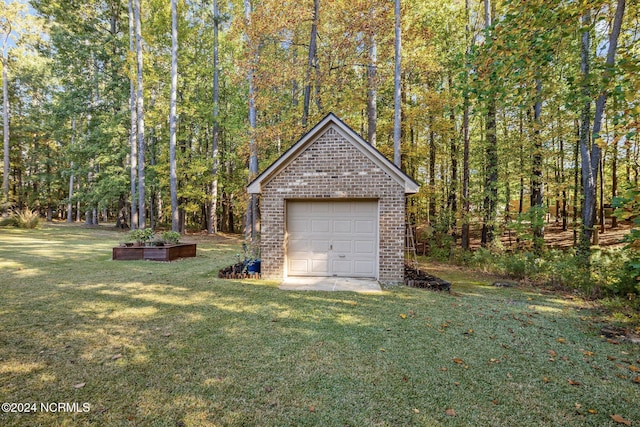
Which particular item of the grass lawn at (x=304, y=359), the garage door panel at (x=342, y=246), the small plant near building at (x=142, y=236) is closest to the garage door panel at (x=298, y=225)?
the garage door panel at (x=342, y=246)

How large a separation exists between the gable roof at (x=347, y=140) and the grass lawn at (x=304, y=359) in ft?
9.54

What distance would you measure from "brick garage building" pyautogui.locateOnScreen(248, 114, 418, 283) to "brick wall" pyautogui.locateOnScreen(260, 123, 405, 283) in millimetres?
25

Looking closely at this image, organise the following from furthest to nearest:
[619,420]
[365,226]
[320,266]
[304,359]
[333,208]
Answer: [320,266] → [333,208] → [365,226] → [304,359] → [619,420]

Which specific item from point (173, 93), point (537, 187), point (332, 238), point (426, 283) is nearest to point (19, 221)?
point (173, 93)

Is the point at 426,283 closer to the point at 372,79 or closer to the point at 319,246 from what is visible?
A: the point at 319,246

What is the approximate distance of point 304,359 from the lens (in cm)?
380

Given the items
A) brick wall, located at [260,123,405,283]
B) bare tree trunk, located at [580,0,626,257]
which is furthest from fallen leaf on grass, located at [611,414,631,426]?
bare tree trunk, located at [580,0,626,257]

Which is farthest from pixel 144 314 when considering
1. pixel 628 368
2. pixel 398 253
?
pixel 628 368

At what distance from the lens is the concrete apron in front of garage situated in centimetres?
720

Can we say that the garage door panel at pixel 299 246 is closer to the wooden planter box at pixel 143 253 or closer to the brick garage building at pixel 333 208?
the brick garage building at pixel 333 208

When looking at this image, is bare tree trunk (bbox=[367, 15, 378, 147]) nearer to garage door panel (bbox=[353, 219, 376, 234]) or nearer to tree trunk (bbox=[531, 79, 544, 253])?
garage door panel (bbox=[353, 219, 376, 234])

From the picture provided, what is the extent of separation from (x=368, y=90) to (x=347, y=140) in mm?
6156

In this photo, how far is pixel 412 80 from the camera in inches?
630

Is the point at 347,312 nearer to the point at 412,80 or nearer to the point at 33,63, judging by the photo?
the point at 412,80
